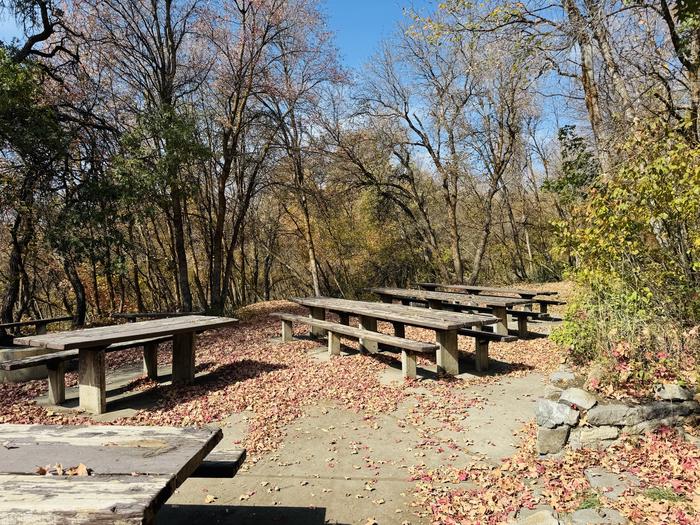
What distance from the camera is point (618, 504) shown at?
8.60ft

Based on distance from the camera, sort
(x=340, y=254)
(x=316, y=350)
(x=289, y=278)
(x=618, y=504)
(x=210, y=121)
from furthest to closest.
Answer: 1. (x=289, y=278)
2. (x=340, y=254)
3. (x=210, y=121)
4. (x=316, y=350)
5. (x=618, y=504)

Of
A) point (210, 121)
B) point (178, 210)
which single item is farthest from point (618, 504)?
point (210, 121)

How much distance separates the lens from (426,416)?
4.66 metres

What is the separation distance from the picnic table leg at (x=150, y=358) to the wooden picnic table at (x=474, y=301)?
16.2ft

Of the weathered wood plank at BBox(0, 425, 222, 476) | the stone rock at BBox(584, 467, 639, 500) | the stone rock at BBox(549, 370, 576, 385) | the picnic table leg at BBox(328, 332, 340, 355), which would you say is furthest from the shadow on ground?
the picnic table leg at BBox(328, 332, 340, 355)

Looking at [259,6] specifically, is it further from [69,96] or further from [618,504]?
[618,504]

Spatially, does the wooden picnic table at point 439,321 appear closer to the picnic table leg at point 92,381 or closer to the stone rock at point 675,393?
the stone rock at point 675,393

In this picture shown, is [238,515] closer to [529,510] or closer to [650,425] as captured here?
[529,510]

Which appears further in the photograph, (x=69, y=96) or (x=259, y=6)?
(x=259, y=6)

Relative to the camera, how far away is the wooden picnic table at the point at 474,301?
765 cm

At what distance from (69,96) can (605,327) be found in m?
10.8

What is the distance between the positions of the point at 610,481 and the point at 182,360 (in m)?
4.87

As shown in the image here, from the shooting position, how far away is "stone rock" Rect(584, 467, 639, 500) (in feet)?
9.20

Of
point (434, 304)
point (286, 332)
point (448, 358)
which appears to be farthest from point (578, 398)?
point (434, 304)
